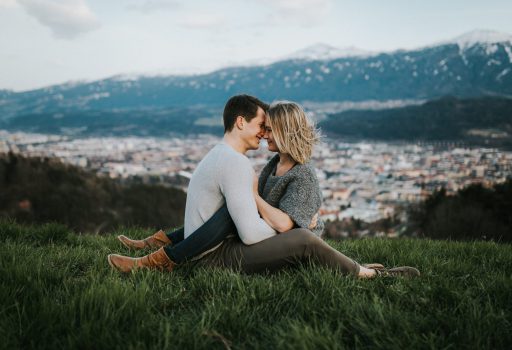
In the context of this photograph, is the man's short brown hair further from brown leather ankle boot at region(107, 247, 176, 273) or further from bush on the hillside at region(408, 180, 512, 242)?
bush on the hillside at region(408, 180, 512, 242)

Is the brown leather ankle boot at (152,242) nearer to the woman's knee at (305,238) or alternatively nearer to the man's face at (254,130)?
the man's face at (254,130)

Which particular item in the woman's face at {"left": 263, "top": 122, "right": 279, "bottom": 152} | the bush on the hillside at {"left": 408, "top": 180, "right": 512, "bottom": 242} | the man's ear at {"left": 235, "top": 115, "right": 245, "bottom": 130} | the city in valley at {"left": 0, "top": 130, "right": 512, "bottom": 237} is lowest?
the city in valley at {"left": 0, "top": 130, "right": 512, "bottom": 237}

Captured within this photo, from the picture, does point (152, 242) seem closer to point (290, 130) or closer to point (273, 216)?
point (273, 216)

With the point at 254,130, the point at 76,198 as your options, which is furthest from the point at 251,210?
the point at 76,198

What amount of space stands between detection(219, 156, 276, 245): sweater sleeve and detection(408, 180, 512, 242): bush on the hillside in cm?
1602

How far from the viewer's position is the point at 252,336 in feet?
7.30

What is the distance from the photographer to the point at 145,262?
11.3 ft

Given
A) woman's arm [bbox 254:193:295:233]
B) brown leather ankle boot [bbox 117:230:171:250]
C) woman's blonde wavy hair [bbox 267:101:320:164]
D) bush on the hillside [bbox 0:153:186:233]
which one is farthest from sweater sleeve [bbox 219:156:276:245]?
bush on the hillside [bbox 0:153:186:233]

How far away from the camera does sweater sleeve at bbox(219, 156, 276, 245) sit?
320 cm

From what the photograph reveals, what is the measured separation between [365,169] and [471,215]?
1809 inches

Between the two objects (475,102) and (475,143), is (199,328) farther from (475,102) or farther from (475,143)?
(475,102)

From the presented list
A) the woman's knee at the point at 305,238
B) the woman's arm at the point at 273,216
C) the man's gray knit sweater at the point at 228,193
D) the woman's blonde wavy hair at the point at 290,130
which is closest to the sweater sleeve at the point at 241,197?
the man's gray knit sweater at the point at 228,193

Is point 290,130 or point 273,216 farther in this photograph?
point 290,130

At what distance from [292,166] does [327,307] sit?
160 cm
